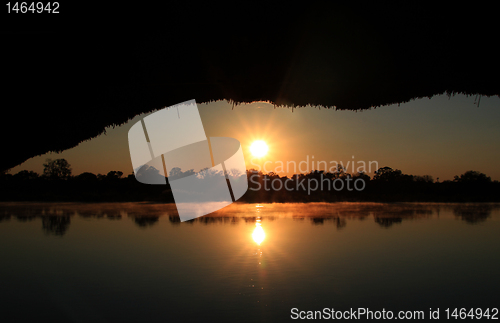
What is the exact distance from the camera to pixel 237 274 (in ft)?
14.4

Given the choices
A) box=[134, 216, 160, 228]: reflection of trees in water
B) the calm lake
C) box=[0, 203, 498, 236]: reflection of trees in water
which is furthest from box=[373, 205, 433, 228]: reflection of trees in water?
box=[134, 216, 160, 228]: reflection of trees in water

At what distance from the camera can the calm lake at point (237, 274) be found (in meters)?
3.32

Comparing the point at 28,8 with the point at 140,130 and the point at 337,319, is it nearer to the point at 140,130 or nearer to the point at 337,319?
the point at 140,130

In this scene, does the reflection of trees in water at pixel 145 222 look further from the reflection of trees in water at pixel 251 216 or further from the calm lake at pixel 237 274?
the calm lake at pixel 237 274

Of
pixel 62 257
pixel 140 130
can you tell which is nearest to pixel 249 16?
pixel 140 130

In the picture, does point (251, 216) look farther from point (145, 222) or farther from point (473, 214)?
point (473, 214)

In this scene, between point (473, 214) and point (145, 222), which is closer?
point (145, 222)

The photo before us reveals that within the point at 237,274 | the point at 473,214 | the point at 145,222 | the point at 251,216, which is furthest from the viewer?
the point at 473,214

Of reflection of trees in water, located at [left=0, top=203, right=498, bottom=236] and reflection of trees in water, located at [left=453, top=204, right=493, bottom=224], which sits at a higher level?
reflection of trees in water, located at [left=0, top=203, right=498, bottom=236]

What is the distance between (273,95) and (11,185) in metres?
30.3

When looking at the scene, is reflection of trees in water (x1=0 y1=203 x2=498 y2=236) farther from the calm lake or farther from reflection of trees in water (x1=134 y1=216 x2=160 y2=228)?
the calm lake

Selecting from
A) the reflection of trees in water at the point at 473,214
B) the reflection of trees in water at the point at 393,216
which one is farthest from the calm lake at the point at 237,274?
the reflection of trees in water at the point at 473,214

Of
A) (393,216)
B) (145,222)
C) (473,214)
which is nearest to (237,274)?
(145,222)

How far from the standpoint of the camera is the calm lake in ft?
10.9
